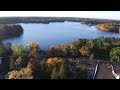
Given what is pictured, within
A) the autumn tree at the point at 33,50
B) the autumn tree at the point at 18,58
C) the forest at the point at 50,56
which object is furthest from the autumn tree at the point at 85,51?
the autumn tree at the point at 18,58

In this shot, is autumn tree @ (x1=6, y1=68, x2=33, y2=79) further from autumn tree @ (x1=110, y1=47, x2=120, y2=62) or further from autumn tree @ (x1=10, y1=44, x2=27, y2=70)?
autumn tree @ (x1=110, y1=47, x2=120, y2=62)

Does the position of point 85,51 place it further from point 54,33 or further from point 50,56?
point 54,33

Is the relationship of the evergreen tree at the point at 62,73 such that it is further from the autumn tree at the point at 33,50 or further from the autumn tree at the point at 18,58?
the autumn tree at the point at 18,58

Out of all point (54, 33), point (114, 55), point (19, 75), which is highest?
point (54, 33)

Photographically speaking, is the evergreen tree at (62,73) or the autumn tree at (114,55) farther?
the autumn tree at (114,55)

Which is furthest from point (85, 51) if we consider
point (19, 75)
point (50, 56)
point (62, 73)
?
point (19, 75)

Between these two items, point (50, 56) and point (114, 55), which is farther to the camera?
point (114, 55)
